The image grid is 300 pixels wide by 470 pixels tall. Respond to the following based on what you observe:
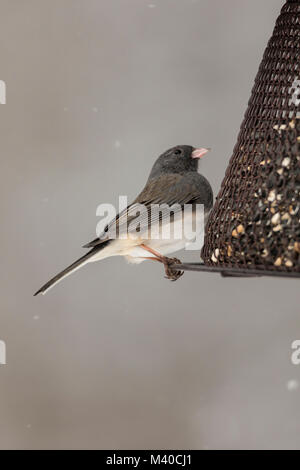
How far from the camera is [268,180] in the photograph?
2455 mm

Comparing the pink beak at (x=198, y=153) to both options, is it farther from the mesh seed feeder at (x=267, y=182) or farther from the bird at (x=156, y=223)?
the mesh seed feeder at (x=267, y=182)

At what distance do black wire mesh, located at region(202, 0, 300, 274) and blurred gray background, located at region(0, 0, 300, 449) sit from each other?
2109 mm

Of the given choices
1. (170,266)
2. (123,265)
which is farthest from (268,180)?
(123,265)

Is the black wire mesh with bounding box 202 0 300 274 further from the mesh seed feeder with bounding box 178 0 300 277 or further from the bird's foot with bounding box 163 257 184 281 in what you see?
the bird's foot with bounding box 163 257 184 281

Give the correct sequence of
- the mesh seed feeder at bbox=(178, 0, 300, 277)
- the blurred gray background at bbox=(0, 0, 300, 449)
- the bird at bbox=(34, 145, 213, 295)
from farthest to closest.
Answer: the blurred gray background at bbox=(0, 0, 300, 449)
the bird at bbox=(34, 145, 213, 295)
the mesh seed feeder at bbox=(178, 0, 300, 277)

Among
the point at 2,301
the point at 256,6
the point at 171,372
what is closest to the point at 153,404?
the point at 171,372

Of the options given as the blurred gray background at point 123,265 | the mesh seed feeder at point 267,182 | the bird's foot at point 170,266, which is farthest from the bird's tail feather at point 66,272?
the blurred gray background at point 123,265

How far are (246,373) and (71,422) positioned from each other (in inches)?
47.1

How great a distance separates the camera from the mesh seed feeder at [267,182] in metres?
2.37

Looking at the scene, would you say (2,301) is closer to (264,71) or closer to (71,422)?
(71,422)

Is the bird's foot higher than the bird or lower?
lower

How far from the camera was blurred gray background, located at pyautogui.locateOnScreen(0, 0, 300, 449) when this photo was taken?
15.9ft

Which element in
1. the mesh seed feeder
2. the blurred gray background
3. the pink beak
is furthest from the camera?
the blurred gray background

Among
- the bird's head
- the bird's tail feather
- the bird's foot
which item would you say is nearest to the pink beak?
the bird's head
